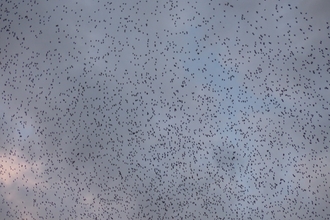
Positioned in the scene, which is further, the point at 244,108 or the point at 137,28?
the point at 244,108

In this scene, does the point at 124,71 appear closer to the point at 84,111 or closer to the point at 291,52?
the point at 84,111

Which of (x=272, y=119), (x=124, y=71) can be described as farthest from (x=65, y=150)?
(x=272, y=119)

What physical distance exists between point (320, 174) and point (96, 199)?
13.5 meters

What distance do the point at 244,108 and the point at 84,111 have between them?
9.33m

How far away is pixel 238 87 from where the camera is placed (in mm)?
22125

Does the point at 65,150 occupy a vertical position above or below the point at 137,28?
below

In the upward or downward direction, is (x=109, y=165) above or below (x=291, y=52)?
below

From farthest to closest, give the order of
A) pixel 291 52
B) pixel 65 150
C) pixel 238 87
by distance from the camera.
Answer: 1. pixel 65 150
2. pixel 238 87
3. pixel 291 52

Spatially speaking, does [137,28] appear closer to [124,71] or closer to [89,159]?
[124,71]

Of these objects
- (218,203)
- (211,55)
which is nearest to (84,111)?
Result: (211,55)

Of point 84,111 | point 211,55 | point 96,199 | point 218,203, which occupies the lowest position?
point 96,199

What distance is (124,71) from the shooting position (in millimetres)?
22031

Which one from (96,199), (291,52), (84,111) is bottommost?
(96,199)

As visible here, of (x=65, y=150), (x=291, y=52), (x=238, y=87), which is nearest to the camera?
(x=291, y=52)
